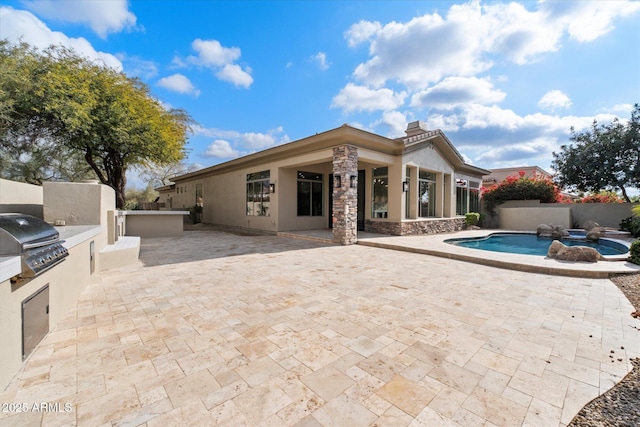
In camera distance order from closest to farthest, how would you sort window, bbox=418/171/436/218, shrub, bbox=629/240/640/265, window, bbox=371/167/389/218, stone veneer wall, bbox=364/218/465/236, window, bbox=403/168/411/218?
shrub, bbox=629/240/640/265
stone veneer wall, bbox=364/218/465/236
window, bbox=371/167/389/218
window, bbox=403/168/411/218
window, bbox=418/171/436/218

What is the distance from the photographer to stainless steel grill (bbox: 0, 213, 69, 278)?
6.88 ft

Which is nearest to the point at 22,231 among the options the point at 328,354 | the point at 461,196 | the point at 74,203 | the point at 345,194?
the point at 328,354

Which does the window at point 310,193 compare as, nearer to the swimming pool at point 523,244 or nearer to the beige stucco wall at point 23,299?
the swimming pool at point 523,244

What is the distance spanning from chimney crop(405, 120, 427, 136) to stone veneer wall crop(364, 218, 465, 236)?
14.5 feet

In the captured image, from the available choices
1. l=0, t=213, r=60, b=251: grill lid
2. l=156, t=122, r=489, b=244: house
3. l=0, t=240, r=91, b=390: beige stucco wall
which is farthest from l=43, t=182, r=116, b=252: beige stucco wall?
l=156, t=122, r=489, b=244: house

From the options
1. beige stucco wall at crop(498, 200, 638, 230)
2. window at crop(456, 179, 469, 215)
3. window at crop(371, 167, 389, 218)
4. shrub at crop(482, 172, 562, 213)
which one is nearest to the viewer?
window at crop(371, 167, 389, 218)

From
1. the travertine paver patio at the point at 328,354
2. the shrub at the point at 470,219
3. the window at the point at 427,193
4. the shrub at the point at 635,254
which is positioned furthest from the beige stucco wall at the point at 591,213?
the travertine paver patio at the point at 328,354

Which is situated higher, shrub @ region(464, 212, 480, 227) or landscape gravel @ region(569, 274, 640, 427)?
shrub @ region(464, 212, 480, 227)

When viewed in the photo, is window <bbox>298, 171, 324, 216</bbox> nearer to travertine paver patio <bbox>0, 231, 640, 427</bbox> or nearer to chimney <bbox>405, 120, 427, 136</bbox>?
chimney <bbox>405, 120, 427, 136</bbox>

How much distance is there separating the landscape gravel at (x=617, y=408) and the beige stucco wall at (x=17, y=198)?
834 centimetres

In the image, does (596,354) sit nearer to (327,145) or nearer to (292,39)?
(327,145)

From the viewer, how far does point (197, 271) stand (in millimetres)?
5496

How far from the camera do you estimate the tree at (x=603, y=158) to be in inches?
536

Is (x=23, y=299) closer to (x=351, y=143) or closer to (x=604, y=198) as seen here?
(x=351, y=143)
